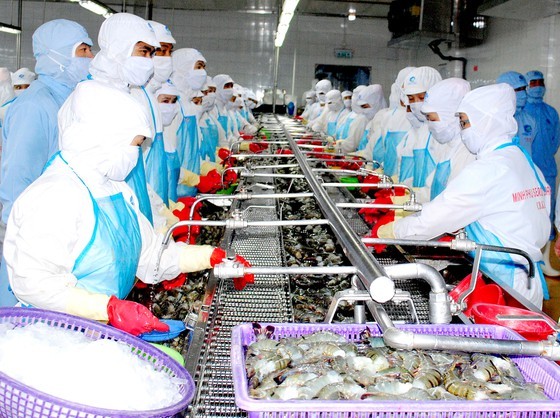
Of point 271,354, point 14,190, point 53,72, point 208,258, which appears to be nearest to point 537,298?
point 208,258

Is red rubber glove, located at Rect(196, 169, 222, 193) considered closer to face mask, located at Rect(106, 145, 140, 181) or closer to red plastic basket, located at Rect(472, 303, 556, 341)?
face mask, located at Rect(106, 145, 140, 181)

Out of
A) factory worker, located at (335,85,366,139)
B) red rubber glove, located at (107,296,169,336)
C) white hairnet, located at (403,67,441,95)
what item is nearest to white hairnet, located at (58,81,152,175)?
red rubber glove, located at (107,296,169,336)

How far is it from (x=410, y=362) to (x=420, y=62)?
730 inches

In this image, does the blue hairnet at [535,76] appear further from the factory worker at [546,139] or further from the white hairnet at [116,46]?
the white hairnet at [116,46]

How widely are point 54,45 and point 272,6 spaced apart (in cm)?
1565

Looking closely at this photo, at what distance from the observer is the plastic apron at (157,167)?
529 centimetres

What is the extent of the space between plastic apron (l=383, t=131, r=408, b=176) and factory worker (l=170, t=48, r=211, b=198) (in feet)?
8.49

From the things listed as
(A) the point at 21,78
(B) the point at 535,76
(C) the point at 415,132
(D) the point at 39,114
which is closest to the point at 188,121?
(C) the point at 415,132

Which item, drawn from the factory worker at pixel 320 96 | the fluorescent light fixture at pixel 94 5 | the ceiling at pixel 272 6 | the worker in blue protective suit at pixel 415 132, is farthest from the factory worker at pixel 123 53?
the ceiling at pixel 272 6

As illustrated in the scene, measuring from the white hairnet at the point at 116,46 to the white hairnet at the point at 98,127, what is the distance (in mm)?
2285

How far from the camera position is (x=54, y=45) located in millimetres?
4898

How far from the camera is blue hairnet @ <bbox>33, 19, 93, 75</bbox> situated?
4.89m

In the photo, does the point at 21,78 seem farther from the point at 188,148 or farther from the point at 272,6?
the point at 272,6

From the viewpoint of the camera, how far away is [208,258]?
2.97m
